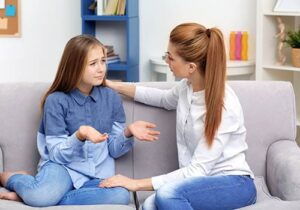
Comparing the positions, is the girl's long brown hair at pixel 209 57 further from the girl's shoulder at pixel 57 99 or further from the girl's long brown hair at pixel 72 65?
the girl's shoulder at pixel 57 99

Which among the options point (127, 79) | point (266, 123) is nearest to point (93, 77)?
point (266, 123)

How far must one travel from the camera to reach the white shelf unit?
3.95 m

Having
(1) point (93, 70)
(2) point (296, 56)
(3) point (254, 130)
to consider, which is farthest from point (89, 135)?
(2) point (296, 56)

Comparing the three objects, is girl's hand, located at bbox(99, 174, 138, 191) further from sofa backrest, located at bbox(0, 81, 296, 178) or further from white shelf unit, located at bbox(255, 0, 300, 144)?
white shelf unit, located at bbox(255, 0, 300, 144)

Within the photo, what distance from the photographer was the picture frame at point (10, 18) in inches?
181

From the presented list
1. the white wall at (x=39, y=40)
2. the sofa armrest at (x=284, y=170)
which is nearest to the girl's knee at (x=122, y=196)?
the sofa armrest at (x=284, y=170)

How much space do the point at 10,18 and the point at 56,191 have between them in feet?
8.68

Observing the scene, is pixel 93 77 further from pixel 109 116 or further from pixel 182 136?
pixel 182 136

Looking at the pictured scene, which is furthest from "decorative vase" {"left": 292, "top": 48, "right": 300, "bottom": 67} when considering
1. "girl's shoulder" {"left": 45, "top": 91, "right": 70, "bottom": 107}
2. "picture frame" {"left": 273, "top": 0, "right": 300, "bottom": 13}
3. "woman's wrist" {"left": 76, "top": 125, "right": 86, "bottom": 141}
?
"woman's wrist" {"left": 76, "top": 125, "right": 86, "bottom": 141}

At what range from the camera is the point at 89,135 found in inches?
85.8

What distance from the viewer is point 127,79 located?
14.9 ft

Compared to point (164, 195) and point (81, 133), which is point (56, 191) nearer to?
point (81, 133)

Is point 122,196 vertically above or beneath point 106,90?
beneath

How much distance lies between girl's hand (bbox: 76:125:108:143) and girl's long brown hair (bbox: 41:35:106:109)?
0.24m
